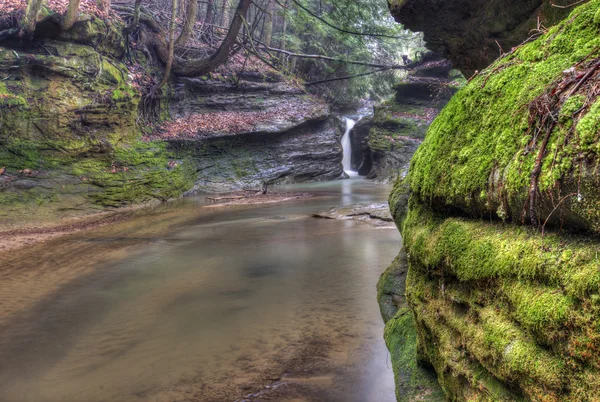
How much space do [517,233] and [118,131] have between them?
55.9ft

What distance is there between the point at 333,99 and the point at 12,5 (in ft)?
65.0

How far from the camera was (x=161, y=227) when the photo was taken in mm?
11297

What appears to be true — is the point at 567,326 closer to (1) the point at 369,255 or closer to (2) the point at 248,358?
A: (2) the point at 248,358

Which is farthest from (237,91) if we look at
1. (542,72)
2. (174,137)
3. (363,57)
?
(542,72)

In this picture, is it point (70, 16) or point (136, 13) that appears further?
point (136, 13)

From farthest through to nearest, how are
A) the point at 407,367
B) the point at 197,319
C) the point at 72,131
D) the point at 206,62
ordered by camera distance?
the point at 206,62 → the point at 72,131 → the point at 197,319 → the point at 407,367

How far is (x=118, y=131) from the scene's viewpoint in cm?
1658

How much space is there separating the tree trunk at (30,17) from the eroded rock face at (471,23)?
12423mm

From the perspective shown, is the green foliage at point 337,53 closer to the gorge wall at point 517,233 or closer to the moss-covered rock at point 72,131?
the moss-covered rock at point 72,131

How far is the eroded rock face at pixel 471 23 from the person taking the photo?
6602mm

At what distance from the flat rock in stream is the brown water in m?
1.20

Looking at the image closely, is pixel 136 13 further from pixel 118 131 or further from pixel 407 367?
pixel 407 367

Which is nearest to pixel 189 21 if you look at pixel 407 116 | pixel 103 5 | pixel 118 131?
pixel 103 5

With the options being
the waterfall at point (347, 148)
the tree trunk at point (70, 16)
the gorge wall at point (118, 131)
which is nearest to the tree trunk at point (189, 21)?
the gorge wall at point (118, 131)
